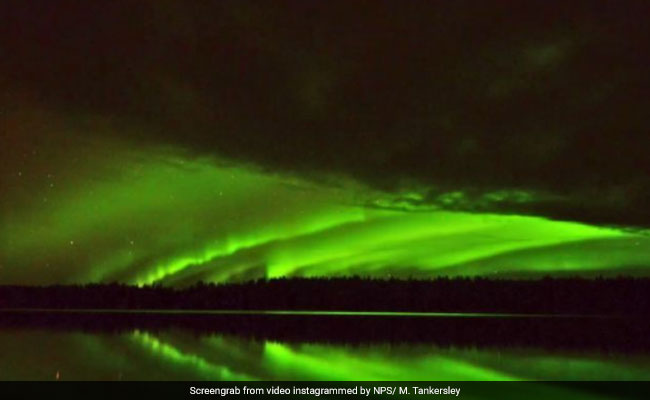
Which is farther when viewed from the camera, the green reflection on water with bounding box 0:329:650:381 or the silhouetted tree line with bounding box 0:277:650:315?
the silhouetted tree line with bounding box 0:277:650:315

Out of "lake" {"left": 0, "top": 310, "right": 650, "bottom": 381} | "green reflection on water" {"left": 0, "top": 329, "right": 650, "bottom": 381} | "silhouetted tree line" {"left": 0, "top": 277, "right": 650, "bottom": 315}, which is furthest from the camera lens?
"silhouetted tree line" {"left": 0, "top": 277, "right": 650, "bottom": 315}

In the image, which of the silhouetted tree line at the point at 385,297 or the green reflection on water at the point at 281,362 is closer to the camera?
the green reflection on water at the point at 281,362

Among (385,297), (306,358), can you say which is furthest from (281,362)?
(385,297)

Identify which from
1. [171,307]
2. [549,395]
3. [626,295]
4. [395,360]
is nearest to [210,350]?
[395,360]

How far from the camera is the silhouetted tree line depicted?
349ft

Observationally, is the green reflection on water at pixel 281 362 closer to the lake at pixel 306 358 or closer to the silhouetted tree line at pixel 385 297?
the lake at pixel 306 358

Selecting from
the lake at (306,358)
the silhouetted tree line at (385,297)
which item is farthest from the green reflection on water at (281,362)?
the silhouetted tree line at (385,297)

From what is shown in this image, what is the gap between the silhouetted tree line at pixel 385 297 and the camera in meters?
106

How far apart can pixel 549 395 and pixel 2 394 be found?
9163 mm

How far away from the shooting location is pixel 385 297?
11106 centimetres

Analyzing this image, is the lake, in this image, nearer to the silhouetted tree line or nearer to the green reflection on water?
the green reflection on water

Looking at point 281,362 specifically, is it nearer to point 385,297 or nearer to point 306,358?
point 306,358

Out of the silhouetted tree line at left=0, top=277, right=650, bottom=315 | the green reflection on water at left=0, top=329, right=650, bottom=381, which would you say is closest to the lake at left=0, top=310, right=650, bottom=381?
the green reflection on water at left=0, top=329, right=650, bottom=381

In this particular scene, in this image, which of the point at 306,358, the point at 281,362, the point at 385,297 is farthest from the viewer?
the point at 385,297
